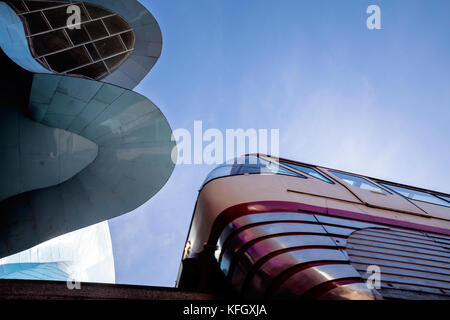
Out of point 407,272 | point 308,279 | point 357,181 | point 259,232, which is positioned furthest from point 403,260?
point 357,181

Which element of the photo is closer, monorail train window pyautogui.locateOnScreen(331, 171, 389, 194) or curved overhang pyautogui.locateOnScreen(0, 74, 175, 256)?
monorail train window pyautogui.locateOnScreen(331, 171, 389, 194)

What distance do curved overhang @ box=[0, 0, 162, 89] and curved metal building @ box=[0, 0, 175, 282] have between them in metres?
0.04

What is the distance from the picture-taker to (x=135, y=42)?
1444 centimetres

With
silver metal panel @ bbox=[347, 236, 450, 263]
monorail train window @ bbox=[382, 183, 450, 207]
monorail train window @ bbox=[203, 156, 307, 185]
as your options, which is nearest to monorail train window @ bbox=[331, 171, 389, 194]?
monorail train window @ bbox=[382, 183, 450, 207]

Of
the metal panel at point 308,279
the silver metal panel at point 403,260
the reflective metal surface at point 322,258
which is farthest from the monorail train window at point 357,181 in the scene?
the metal panel at point 308,279

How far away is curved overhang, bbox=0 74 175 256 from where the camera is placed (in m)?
9.29

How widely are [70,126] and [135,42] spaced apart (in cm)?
653

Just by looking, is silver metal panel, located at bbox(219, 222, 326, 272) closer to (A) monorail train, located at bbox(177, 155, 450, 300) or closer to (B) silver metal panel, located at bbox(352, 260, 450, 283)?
(A) monorail train, located at bbox(177, 155, 450, 300)

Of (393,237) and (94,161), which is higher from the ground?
(94,161)

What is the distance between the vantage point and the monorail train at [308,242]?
→ 2.81 m

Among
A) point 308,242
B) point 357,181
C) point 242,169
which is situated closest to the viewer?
point 308,242

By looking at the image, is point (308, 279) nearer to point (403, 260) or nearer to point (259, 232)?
point (259, 232)

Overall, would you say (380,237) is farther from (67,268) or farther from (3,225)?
(67,268)
